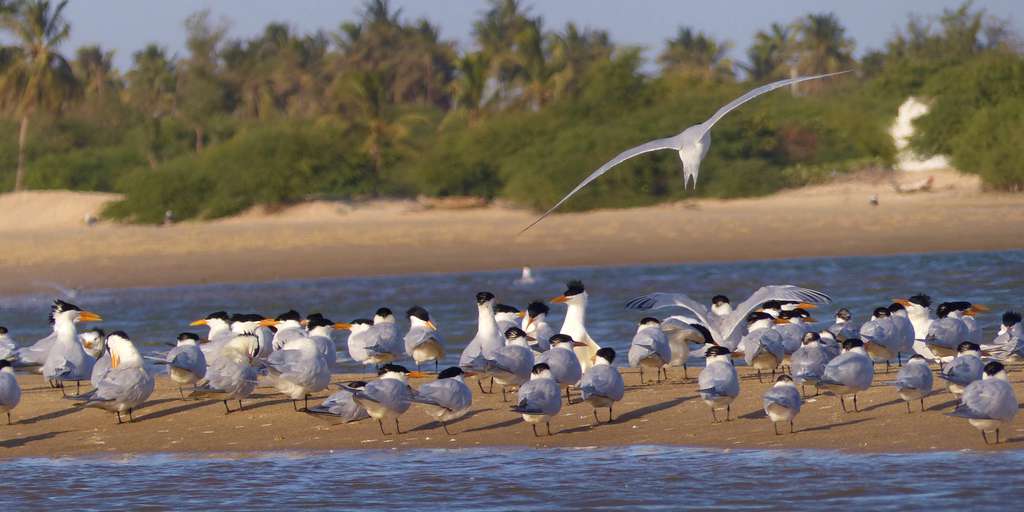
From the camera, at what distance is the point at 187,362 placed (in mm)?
11906

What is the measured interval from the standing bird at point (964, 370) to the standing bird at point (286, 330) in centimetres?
508

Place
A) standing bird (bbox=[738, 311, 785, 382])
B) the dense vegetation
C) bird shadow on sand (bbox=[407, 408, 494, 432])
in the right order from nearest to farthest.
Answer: bird shadow on sand (bbox=[407, 408, 494, 432]) → standing bird (bbox=[738, 311, 785, 382]) → the dense vegetation

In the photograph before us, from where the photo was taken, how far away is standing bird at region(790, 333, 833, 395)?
34.8 ft

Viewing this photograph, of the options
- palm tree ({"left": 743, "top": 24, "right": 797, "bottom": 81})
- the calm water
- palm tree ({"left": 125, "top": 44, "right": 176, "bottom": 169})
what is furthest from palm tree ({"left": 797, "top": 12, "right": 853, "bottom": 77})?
the calm water

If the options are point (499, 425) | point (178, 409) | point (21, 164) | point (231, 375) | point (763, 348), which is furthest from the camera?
point (21, 164)

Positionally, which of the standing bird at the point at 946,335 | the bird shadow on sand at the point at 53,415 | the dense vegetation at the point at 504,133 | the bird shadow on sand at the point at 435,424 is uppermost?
the dense vegetation at the point at 504,133

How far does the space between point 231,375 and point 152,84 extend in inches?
2492

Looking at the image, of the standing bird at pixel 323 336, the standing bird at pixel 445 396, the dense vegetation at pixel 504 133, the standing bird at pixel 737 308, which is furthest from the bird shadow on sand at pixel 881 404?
the dense vegetation at pixel 504 133

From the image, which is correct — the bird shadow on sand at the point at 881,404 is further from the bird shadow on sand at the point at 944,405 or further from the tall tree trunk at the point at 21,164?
the tall tree trunk at the point at 21,164

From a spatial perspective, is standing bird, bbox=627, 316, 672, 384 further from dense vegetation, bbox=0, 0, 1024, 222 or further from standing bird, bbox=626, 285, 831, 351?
dense vegetation, bbox=0, 0, 1024, 222

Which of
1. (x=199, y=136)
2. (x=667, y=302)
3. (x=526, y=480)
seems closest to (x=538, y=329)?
(x=667, y=302)

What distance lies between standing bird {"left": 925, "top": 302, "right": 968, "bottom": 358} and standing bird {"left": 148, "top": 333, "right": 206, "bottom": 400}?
18.5ft

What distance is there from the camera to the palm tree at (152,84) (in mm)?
69062

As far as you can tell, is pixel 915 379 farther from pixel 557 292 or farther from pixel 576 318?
pixel 557 292
